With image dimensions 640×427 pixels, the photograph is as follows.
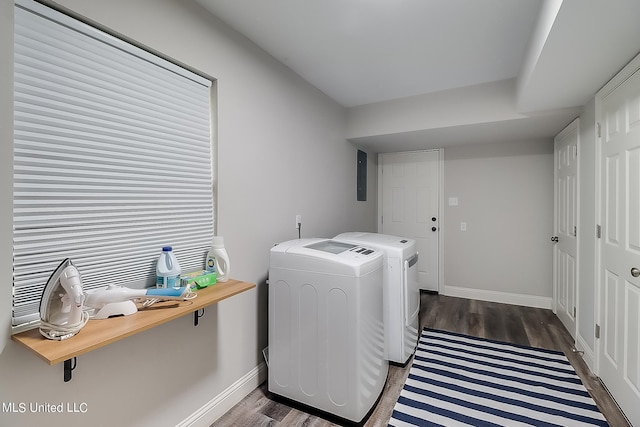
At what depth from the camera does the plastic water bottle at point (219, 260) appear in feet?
5.65

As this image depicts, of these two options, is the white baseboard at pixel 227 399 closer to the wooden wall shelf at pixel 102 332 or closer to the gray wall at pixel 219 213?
the gray wall at pixel 219 213

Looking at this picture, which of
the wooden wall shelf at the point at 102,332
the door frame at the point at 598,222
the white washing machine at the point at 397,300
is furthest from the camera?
the white washing machine at the point at 397,300

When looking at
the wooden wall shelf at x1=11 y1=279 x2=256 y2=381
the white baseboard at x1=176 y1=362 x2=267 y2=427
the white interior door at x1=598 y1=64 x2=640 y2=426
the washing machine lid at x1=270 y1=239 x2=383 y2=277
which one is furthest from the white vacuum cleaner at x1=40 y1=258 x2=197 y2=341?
the white interior door at x1=598 y1=64 x2=640 y2=426

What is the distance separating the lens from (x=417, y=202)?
13.9 feet

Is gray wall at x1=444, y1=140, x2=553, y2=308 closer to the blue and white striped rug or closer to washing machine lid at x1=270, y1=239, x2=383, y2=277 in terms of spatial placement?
the blue and white striped rug

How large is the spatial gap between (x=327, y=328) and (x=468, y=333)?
1.91 meters

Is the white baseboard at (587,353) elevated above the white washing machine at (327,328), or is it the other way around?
the white washing machine at (327,328)

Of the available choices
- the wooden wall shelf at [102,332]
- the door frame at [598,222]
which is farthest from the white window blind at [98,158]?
the door frame at [598,222]

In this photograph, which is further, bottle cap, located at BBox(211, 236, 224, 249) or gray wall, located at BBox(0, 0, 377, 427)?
bottle cap, located at BBox(211, 236, 224, 249)

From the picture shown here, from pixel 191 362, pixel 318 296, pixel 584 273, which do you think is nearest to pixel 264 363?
pixel 191 362

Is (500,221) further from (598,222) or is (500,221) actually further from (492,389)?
(492,389)

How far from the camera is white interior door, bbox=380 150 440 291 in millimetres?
4129

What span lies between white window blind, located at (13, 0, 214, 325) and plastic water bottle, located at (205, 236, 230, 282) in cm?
8

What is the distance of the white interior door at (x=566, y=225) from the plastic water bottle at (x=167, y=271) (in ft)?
10.4
